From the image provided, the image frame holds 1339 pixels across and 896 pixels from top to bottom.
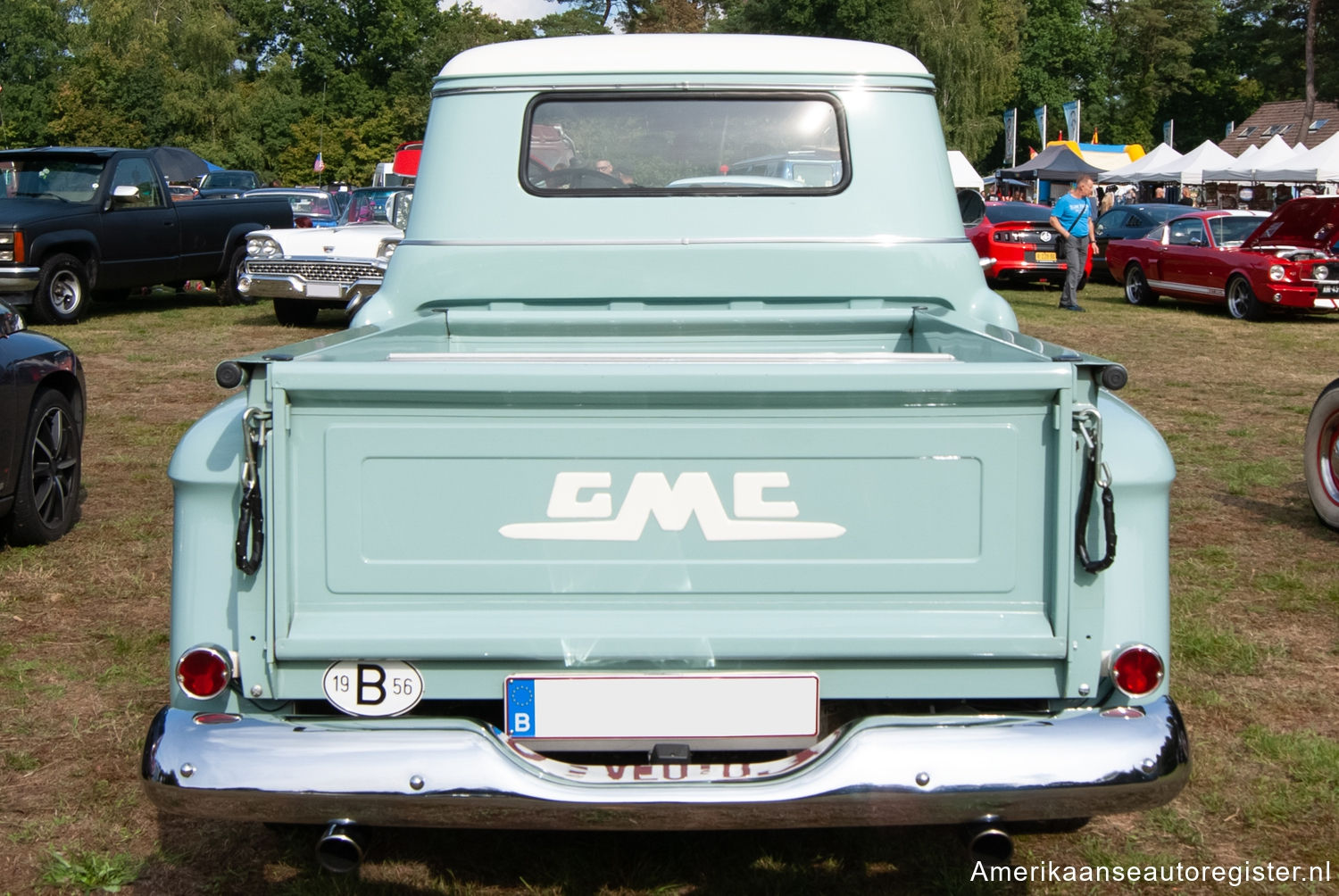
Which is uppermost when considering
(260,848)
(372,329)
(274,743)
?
(372,329)

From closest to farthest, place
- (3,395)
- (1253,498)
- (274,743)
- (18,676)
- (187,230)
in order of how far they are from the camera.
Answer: (274,743)
(18,676)
(3,395)
(1253,498)
(187,230)

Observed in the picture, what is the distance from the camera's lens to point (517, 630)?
2.63 meters

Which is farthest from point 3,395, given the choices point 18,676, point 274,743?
point 274,743

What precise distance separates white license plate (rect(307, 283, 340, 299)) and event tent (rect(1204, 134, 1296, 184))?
90.2 feet

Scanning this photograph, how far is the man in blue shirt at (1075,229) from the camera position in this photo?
58.8ft

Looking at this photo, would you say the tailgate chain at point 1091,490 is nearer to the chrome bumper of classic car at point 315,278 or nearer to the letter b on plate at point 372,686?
the letter b on plate at point 372,686

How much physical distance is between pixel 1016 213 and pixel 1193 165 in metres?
20.2

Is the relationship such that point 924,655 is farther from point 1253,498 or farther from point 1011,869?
point 1253,498

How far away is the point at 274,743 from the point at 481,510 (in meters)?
0.58

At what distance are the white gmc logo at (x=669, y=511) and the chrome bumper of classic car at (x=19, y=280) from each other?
14.0 metres

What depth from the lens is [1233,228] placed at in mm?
18312

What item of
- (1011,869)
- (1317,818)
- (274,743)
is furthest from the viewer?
(1317,818)

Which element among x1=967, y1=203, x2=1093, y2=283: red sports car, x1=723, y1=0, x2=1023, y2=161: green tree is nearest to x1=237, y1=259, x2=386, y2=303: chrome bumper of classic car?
x1=967, y1=203, x2=1093, y2=283: red sports car

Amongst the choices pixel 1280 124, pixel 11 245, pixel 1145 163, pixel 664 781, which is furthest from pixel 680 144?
pixel 1280 124
